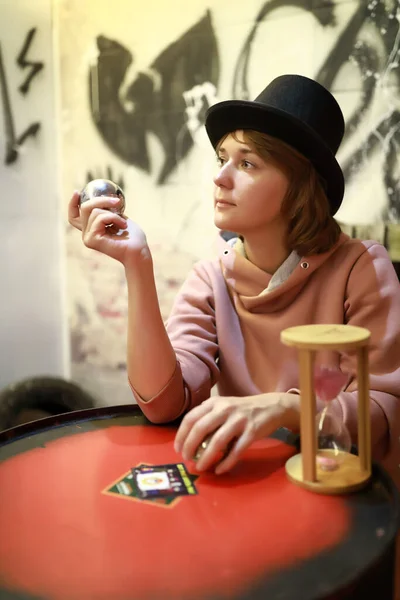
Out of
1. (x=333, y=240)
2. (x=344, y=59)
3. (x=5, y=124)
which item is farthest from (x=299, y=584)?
(x=5, y=124)

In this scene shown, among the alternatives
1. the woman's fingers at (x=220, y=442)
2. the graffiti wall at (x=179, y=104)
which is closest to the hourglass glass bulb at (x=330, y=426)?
the woman's fingers at (x=220, y=442)

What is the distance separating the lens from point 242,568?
0.62m

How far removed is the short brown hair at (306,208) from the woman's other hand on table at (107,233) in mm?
301

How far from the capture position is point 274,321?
121 centimetres

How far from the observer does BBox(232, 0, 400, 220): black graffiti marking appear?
5.02ft

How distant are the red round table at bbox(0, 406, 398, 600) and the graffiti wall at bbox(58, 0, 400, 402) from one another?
1020 mm

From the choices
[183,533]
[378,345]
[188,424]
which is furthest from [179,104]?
[183,533]

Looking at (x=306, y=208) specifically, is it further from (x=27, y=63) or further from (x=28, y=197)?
(x=27, y=63)

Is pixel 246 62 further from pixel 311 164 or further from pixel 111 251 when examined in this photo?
pixel 111 251

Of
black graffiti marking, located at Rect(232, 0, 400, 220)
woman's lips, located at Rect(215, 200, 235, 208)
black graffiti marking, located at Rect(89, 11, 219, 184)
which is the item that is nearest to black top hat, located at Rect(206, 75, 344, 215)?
woman's lips, located at Rect(215, 200, 235, 208)

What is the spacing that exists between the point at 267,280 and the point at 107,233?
14.1 inches

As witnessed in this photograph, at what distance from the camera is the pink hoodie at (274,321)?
3.46 ft

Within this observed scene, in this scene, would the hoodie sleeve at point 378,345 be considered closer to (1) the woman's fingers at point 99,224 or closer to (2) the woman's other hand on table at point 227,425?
(2) the woman's other hand on table at point 227,425

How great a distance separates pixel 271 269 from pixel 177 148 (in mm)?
905
